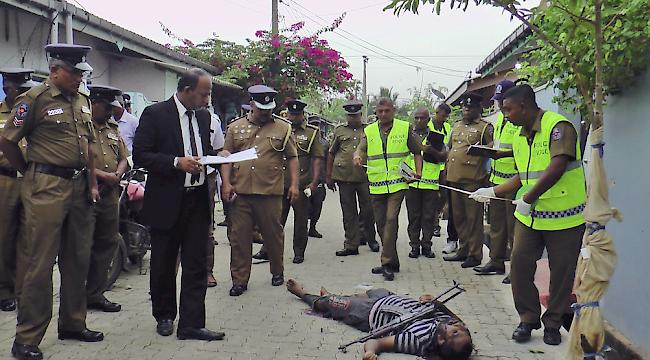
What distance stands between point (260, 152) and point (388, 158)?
174 cm

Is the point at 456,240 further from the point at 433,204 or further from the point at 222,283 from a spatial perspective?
the point at 222,283

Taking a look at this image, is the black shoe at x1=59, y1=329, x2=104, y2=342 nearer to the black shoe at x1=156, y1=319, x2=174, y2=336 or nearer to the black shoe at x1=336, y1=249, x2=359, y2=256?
the black shoe at x1=156, y1=319, x2=174, y2=336

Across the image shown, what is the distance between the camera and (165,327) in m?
4.90

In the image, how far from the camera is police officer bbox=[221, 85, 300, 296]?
20.6 feet

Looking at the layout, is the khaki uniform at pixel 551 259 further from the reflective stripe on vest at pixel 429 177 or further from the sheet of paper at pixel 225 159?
the reflective stripe on vest at pixel 429 177

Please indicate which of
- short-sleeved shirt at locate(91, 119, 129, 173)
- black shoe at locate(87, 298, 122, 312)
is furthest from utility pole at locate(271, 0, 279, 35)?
black shoe at locate(87, 298, 122, 312)

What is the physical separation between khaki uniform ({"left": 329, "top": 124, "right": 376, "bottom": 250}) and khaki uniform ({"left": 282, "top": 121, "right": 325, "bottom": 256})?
321 millimetres

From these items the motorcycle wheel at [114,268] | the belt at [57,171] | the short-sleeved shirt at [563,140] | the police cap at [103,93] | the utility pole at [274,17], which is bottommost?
the motorcycle wheel at [114,268]

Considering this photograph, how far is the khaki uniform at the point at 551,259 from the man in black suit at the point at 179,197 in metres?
2.42

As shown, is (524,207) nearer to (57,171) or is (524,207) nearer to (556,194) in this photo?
(556,194)

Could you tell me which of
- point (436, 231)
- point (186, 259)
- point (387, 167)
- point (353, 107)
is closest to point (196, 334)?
point (186, 259)

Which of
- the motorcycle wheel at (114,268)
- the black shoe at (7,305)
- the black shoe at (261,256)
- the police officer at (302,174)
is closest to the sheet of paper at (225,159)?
the motorcycle wheel at (114,268)

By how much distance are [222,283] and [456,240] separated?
143 inches

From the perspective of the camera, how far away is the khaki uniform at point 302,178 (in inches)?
314
